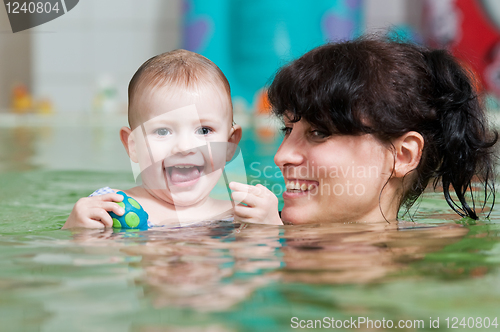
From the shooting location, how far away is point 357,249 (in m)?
1.27

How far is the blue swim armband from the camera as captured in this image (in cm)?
173

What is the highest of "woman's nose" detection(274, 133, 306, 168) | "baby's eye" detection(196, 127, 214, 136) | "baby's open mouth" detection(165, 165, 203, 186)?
"baby's eye" detection(196, 127, 214, 136)

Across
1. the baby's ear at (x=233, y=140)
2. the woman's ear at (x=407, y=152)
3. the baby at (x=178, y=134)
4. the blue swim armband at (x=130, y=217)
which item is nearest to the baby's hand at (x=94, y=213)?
the blue swim armband at (x=130, y=217)

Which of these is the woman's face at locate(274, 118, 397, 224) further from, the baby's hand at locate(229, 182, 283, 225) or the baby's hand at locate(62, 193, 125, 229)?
the baby's hand at locate(62, 193, 125, 229)

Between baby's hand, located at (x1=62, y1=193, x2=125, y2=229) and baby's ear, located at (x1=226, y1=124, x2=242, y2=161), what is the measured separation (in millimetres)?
505

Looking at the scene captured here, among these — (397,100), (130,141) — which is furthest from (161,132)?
(397,100)

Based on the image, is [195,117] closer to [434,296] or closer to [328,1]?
[434,296]

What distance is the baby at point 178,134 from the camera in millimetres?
1918

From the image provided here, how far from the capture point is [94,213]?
5.62 feet

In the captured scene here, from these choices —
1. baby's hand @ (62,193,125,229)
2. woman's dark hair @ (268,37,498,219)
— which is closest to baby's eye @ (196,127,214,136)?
woman's dark hair @ (268,37,498,219)

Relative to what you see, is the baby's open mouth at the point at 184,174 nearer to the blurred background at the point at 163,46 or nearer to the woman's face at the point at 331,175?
the woman's face at the point at 331,175

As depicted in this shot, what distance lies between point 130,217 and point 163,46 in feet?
30.2

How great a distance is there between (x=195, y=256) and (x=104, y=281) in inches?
9.7

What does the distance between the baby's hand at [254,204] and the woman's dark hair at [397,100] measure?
0.28m
